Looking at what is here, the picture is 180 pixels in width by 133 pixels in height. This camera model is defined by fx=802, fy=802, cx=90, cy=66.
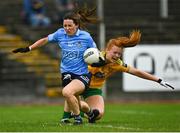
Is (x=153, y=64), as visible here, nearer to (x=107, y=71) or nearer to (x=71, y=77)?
(x=107, y=71)

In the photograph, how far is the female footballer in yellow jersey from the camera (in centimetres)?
1331

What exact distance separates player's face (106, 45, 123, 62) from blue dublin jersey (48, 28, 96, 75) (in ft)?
1.08

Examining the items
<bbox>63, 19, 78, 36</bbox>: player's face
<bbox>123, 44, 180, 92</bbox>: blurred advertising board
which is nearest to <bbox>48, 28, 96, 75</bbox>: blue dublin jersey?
<bbox>63, 19, 78, 36</bbox>: player's face

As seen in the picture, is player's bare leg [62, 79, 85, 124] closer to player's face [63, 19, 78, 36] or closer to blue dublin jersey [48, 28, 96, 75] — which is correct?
blue dublin jersey [48, 28, 96, 75]

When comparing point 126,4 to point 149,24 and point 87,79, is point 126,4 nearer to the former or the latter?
point 149,24

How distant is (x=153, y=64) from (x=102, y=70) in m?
11.8

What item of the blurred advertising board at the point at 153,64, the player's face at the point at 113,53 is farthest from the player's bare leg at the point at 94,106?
the blurred advertising board at the point at 153,64

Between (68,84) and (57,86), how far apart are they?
12.9 m

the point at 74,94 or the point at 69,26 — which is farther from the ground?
the point at 69,26

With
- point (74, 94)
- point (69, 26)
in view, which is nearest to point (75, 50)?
point (69, 26)

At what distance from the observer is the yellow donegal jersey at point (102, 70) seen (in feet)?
44.6

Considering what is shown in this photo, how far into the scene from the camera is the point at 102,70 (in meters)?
13.9

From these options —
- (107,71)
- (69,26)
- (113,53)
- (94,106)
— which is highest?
(69,26)

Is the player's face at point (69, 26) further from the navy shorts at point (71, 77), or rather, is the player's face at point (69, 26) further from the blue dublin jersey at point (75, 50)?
the navy shorts at point (71, 77)
